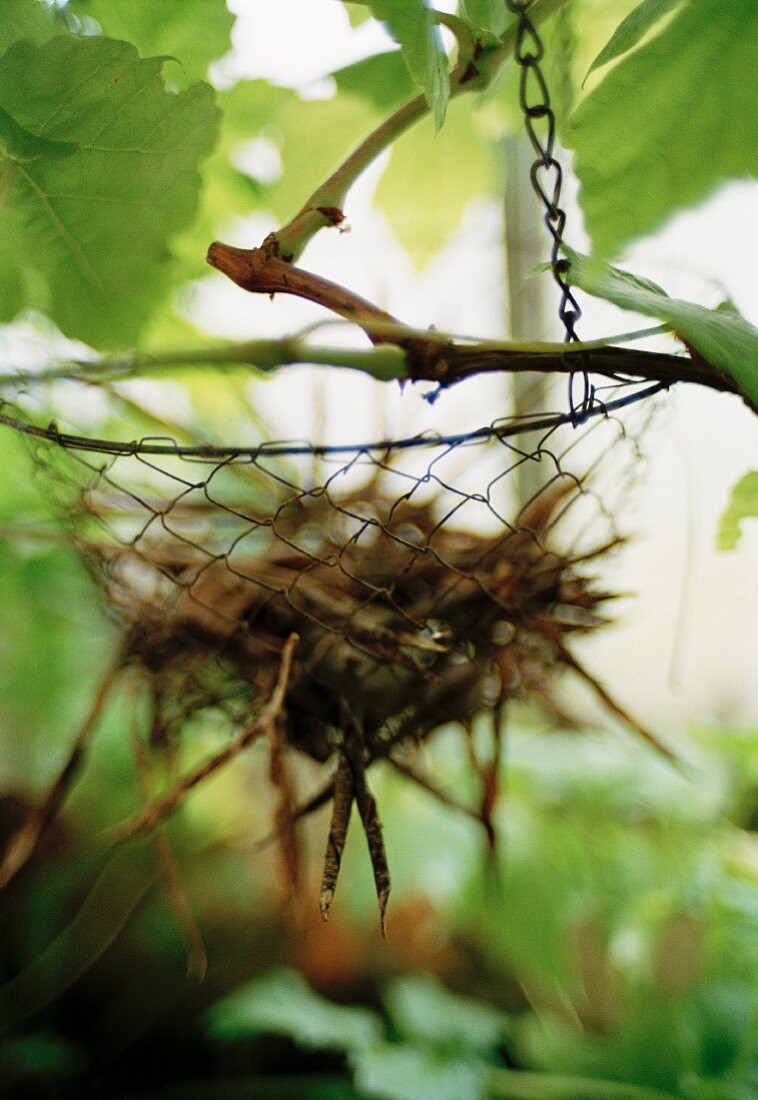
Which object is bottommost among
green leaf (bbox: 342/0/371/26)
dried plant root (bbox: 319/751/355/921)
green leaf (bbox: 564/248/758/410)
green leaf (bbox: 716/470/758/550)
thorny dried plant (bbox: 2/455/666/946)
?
dried plant root (bbox: 319/751/355/921)

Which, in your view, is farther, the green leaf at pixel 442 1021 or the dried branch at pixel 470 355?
the green leaf at pixel 442 1021

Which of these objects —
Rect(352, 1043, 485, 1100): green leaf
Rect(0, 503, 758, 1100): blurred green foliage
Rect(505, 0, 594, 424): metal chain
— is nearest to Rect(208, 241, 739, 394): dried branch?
Rect(505, 0, 594, 424): metal chain

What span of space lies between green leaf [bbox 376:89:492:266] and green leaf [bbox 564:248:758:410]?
289 mm

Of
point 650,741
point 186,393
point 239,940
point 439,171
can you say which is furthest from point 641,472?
point 239,940

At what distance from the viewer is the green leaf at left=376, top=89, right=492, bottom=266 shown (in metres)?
0.51

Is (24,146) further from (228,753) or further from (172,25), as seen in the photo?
(228,753)

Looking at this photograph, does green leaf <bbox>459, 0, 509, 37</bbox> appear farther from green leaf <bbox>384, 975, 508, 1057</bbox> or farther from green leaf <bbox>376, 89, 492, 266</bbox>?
green leaf <bbox>384, 975, 508, 1057</bbox>

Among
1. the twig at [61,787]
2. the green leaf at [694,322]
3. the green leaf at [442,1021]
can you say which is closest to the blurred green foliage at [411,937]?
the green leaf at [442,1021]

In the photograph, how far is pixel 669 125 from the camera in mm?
246

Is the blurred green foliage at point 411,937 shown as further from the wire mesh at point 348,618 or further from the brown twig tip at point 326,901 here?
the brown twig tip at point 326,901

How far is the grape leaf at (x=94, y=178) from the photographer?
296 mm

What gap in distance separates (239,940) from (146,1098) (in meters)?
0.15

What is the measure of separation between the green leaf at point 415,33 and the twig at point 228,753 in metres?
0.21

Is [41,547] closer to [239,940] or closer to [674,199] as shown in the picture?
[239,940]
